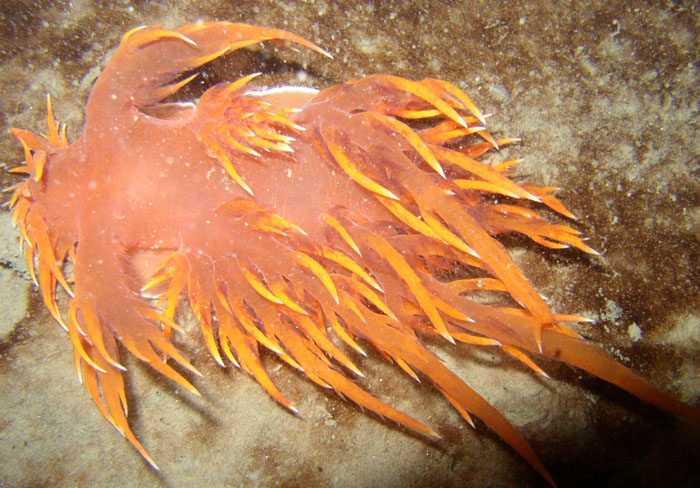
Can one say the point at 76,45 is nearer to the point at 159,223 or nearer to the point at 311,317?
the point at 159,223

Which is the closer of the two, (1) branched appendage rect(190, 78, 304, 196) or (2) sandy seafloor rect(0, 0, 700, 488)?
(1) branched appendage rect(190, 78, 304, 196)

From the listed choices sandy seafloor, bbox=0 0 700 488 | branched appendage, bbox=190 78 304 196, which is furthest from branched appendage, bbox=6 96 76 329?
branched appendage, bbox=190 78 304 196

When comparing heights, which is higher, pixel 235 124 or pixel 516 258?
pixel 235 124

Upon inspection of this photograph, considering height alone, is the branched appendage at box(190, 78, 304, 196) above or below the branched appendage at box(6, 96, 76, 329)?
above

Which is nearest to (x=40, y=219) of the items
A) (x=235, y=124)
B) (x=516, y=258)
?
(x=235, y=124)

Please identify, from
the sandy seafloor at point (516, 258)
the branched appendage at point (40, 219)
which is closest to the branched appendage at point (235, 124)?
the sandy seafloor at point (516, 258)

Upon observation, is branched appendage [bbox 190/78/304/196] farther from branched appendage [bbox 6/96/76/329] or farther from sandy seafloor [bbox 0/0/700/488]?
branched appendage [bbox 6/96/76/329]

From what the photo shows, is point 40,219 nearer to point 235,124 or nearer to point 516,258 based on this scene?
point 235,124

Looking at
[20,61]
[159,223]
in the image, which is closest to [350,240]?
[159,223]
